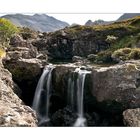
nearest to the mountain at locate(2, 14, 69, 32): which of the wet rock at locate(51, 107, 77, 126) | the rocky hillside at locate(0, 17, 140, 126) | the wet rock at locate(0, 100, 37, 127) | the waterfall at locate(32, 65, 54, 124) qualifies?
the rocky hillside at locate(0, 17, 140, 126)

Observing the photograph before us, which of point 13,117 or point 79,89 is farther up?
point 13,117

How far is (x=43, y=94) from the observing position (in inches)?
943

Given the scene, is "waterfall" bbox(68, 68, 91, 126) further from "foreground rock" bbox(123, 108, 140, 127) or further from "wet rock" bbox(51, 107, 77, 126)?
"foreground rock" bbox(123, 108, 140, 127)

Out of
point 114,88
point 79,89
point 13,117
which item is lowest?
point 79,89

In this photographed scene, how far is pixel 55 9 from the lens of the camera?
11344mm

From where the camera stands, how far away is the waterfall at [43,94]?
22.8 m

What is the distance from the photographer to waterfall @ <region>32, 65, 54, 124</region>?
22.8m

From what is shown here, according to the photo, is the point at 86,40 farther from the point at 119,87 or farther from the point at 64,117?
the point at 119,87

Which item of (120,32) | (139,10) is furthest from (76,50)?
(139,10)

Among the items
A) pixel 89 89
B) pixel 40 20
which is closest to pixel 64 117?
pixel 89 89

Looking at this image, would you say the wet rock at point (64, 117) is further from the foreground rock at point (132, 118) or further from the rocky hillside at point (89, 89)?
the foreground rock at point (132, 118)

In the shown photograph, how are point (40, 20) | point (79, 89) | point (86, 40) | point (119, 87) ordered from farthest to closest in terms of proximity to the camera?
point (86, 40)
point (40, 20)
point (79, 89)
point (119, 87)

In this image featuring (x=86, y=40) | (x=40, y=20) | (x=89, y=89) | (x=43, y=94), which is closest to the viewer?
(x=89, y=89)
